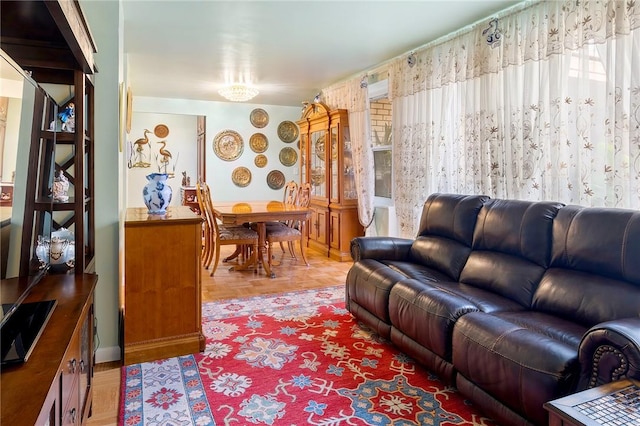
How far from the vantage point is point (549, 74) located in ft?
8.76

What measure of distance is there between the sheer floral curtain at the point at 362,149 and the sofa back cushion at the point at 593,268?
285cm

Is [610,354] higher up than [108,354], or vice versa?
[610,354]

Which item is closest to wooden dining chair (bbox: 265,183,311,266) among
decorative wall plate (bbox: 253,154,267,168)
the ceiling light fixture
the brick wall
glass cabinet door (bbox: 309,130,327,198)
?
glass cabinet door (bbox: 309,130,327,198)

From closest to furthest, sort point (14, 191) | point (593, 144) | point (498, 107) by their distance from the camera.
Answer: point (14, 191) < point (593, 144) < point (498, 107)

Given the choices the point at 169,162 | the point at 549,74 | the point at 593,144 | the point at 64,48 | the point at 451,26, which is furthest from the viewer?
the point at 169,162

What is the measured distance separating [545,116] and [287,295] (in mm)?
2616

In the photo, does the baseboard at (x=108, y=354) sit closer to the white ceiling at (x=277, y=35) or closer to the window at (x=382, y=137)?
the white ceiling at (x=277, y=35)

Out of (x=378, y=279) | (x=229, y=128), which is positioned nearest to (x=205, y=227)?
(x=229, y=128)

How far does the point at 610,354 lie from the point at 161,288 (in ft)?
7.70

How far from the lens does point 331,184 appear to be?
564cm

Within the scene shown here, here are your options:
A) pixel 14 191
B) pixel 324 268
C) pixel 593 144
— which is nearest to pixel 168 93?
pixel 324 268

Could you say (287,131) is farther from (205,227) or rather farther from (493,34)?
(493,34)

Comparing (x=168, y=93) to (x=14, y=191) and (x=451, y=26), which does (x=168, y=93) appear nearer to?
(x=451, y=26)

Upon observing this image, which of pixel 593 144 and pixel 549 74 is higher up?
pixel 549 74
